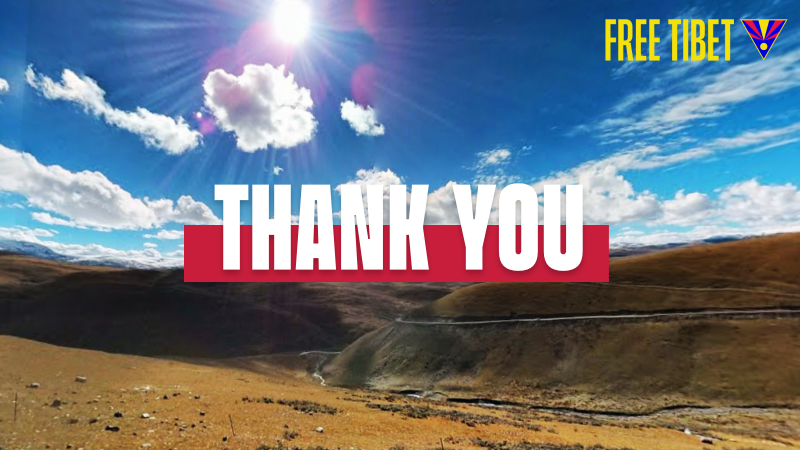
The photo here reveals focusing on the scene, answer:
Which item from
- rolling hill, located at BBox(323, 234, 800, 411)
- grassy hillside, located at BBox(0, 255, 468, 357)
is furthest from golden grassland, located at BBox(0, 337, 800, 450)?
grassy hillside, located at BBox(0, 255, 468, 357)

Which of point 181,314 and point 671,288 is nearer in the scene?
point 671,288

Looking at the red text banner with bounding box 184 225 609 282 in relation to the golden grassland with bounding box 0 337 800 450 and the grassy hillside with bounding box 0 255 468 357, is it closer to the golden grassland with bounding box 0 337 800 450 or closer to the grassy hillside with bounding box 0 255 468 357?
the grassy hillside with bounding box 0 255 468 357

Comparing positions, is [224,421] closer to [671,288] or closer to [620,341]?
[620,341]

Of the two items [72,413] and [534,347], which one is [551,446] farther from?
[534,347]

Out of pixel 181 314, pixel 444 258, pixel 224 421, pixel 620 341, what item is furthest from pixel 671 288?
pixel 181 314

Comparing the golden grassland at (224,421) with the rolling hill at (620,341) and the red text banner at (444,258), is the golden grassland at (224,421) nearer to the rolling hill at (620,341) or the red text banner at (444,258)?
the rolling hill at (620,341)

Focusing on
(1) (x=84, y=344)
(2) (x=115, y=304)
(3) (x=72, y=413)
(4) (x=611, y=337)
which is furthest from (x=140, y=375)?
(2) (x=115, y=304)
